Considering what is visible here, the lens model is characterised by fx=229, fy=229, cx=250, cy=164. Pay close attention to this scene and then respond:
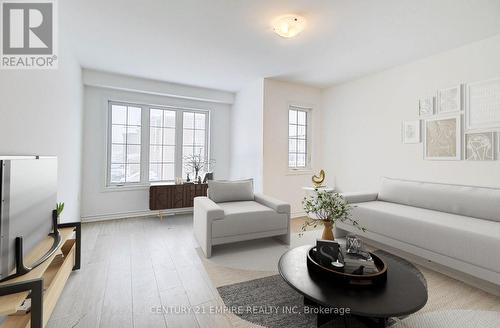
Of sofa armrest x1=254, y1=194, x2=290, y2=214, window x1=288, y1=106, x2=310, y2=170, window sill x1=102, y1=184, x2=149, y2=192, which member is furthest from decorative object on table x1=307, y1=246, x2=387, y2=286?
window sill x1=102, y1=184, x2=149, y2=192

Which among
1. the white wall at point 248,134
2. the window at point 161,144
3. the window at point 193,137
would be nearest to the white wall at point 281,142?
the white wall at point 248,134

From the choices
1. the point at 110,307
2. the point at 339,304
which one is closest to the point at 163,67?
the point at 110,307

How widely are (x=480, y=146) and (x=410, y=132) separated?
803mm

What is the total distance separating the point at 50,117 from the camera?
7.40 feet

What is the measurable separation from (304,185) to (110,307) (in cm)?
367

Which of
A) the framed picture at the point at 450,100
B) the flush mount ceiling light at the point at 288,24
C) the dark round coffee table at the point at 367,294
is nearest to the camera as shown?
the dark round coffee table at the point at 367,294

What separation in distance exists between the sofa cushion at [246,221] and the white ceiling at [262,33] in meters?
2.13

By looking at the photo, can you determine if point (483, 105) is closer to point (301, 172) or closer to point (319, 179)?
point (319, 179)

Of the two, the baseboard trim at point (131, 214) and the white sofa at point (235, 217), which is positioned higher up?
the white sofa at point (235, 217)

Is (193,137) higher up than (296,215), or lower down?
higher up

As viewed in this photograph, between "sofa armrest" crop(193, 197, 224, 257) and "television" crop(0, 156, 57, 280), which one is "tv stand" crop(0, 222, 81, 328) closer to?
"television" crop(0, 156, 57, 280)

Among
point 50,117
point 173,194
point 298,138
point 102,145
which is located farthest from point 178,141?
point 50,117

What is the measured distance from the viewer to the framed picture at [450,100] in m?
2.88

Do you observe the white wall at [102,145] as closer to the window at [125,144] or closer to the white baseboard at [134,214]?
the white baseboard at [134,214]
